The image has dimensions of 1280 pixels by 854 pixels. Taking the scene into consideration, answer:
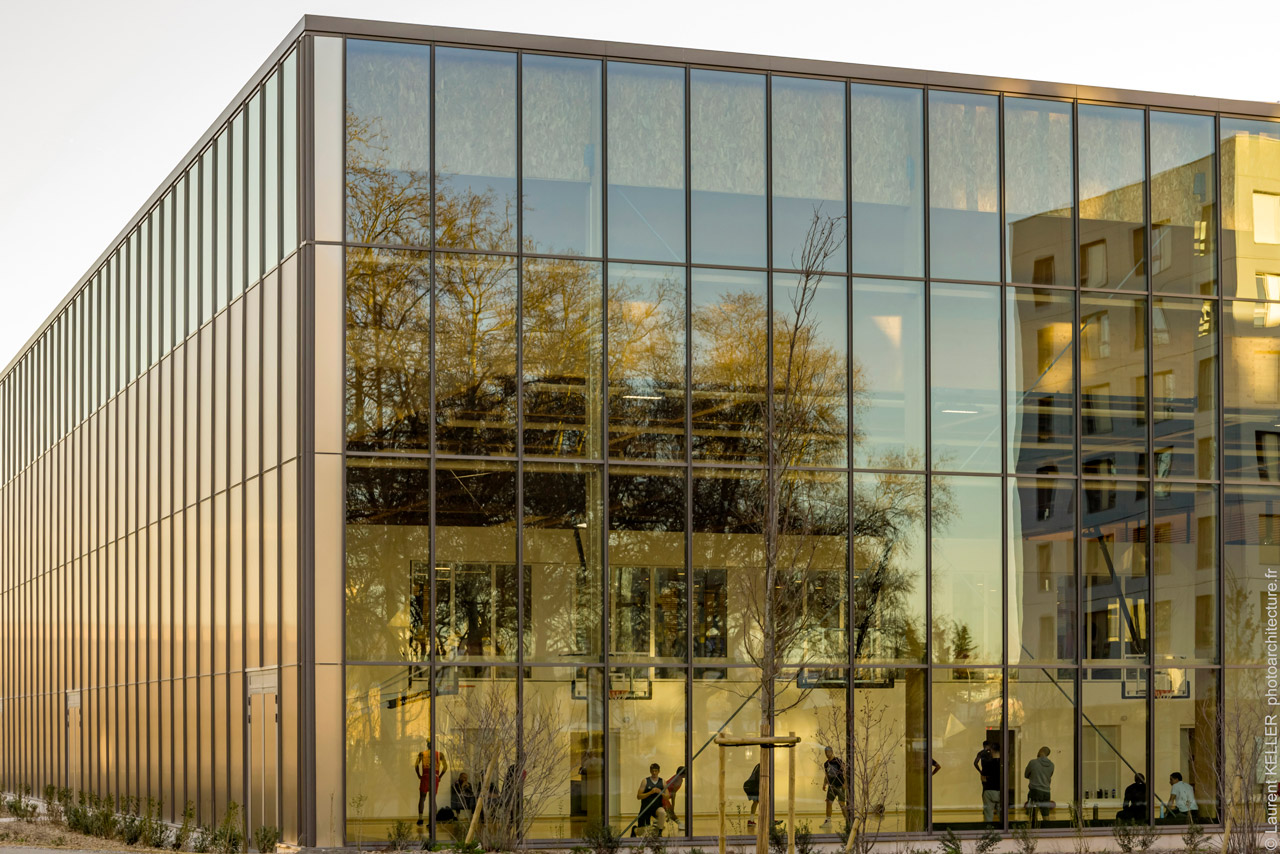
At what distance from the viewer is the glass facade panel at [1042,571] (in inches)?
1032

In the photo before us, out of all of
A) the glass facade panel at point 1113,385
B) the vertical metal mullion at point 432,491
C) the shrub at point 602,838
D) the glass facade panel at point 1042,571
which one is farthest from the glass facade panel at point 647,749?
the glass facade panel at point 1113,385

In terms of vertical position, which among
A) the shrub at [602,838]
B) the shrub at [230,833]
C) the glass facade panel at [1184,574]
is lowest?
the shrub at [230,833]

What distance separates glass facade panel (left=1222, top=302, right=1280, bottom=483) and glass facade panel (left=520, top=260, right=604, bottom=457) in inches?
466

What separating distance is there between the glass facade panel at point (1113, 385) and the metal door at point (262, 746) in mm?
14582

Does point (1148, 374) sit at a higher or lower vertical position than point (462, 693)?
higher

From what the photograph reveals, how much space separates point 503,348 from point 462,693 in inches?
218

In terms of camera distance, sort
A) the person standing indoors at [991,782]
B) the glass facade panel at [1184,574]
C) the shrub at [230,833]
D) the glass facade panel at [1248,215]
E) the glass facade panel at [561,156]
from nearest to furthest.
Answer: the glass facade panel at [561,156] → the shrub at [230,833] → the person standing indoors at [991,782] → the glass facade panel at [1184,574] → the glass facade panel at [1248,215]

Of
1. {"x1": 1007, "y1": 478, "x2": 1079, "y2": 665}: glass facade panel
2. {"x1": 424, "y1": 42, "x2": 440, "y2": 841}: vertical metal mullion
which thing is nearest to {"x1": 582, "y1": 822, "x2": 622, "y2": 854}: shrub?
{"x1": 424, "y1": 42, "x2": 440, "y2": 841}: vertical metal mullion

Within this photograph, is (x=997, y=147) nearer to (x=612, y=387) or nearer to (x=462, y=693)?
(x=612, y=387)

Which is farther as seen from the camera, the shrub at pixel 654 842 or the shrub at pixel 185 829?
the shrub at pixel 185 829

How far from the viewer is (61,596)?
43688mm

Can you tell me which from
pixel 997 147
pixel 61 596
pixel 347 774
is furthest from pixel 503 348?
pixel 61 596

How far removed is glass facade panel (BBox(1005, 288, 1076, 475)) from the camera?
2678 centimetres

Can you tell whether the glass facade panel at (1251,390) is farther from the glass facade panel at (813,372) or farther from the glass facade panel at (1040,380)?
the glass facade panel at (813,372)
